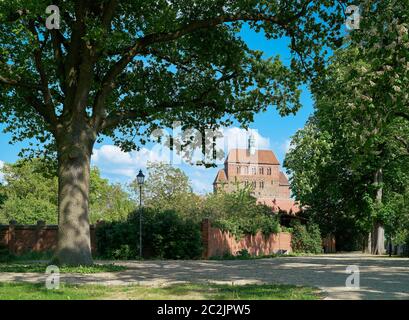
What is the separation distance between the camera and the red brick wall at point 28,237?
95.4 feet

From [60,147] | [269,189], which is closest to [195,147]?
[60,147]

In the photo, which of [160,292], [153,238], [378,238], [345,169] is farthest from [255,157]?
[160,292]

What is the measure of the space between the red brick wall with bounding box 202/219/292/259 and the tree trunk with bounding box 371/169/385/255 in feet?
22.1

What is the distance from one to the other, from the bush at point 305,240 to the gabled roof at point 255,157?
95790mm

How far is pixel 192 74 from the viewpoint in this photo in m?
21.2

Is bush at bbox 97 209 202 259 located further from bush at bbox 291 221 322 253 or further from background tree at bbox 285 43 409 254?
bush at bbox 291 221 322 253

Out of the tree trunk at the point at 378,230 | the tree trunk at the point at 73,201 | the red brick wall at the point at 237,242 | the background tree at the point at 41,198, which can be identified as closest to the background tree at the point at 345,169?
the tree trunk at the point at 378,230

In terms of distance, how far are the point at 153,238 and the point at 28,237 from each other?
743 cm

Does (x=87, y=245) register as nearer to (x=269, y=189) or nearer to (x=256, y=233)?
(x=256, y=233)

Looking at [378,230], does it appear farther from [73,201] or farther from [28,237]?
[73,201]

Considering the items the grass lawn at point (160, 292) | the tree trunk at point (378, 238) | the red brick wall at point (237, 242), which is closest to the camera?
the grass lawn at point (160, 292)

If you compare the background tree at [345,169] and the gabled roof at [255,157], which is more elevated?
the gabled roof at [255,157]

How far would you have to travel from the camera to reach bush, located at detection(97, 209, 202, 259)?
26.9 m

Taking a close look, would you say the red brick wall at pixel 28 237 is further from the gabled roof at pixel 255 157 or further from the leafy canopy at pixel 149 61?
the gabled roof at pixel 255 157
